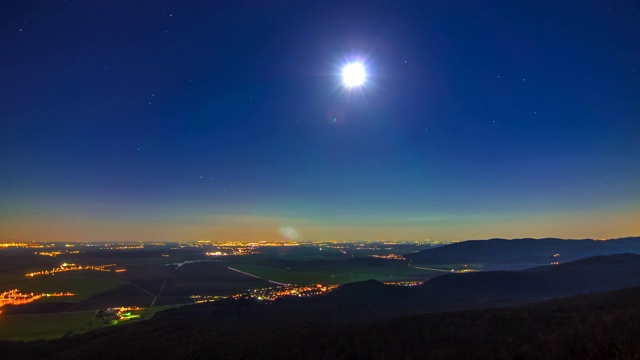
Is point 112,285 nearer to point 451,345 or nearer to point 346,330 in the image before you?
point 346,330

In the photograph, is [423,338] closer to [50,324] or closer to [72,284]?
[50,324]

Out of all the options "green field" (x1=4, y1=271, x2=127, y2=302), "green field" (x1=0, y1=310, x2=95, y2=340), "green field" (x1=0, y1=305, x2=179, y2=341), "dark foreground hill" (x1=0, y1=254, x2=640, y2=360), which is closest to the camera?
"dark foreground hill" (x1=0, y1=254, x2=640, y2=360)

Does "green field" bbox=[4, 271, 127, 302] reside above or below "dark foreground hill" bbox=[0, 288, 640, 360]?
below

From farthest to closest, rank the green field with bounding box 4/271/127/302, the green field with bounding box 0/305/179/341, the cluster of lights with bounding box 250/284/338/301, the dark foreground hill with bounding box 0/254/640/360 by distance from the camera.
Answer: the green field with bounding box 4/271/127/302
the cluster of lights with bounding box 250/284/338/301
the green field with bounding box 0/305/179/341
the dark foreground hill with bounding box 0/254/640/360

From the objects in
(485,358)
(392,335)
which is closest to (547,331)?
(485,358)

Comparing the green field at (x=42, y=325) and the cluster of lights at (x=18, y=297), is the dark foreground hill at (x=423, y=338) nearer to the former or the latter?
the green field at (x=42, y=325)

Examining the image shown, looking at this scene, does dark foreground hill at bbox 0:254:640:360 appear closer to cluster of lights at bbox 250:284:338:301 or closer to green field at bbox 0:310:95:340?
green field at bbox 0:310:95:340

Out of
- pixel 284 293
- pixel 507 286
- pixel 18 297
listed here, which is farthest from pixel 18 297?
pixel 507 286

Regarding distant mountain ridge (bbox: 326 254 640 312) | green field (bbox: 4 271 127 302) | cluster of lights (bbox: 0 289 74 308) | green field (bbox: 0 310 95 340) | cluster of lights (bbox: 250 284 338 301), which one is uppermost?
distant mountain ridge (bbox: 326 254 640 312)

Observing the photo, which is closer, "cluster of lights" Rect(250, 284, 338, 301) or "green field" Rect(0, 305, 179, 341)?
"green field" Rect(0, 305, 179, 341)

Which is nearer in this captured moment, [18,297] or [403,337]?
[403,337]

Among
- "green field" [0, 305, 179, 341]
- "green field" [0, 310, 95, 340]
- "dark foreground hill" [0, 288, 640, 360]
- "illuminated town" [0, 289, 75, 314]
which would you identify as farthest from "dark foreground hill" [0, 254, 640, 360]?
"illuminated town" [0, 289, 75, 314]
